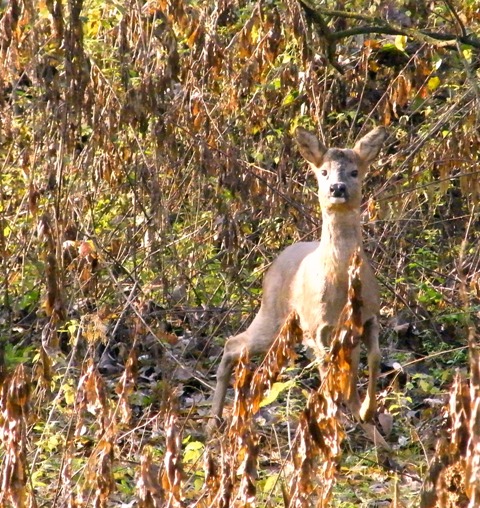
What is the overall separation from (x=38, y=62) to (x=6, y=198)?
272cm

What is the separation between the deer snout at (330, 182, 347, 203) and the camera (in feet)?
24.3

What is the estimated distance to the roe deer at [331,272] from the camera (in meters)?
7.42

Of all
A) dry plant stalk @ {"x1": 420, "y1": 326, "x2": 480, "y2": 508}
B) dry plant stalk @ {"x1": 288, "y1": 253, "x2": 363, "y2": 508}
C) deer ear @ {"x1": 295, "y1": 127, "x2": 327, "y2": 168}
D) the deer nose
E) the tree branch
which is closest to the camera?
dry plant stalk @ {"x1": 420, "y1": 326, "x2": 480, "y2": 508}

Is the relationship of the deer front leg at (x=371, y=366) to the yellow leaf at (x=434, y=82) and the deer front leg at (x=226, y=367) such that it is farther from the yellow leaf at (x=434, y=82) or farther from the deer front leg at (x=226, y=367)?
the yellow leaf at (x=434, y=82)

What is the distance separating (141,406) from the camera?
804cm

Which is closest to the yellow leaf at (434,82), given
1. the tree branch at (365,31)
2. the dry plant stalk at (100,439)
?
the tree branch at (365,31)

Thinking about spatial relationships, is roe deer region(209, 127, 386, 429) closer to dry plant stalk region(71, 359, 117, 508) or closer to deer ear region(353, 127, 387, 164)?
deer ear region(353, 127, 387, 164)

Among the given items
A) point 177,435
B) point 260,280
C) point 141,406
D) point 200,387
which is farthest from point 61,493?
point 260,280

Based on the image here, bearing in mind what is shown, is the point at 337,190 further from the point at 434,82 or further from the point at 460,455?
the point at 460,455

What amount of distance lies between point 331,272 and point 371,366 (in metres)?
0.57

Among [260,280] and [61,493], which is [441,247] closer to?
[260,280]

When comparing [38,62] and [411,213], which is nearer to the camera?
[38,62]

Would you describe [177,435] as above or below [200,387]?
above

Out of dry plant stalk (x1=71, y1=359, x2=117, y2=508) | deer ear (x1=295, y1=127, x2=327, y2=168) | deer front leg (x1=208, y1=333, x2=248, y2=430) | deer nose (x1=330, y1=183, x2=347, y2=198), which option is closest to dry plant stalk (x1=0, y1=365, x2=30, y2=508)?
dry plant stalk (x1=71, y1=359, x2=117, y2=508)
